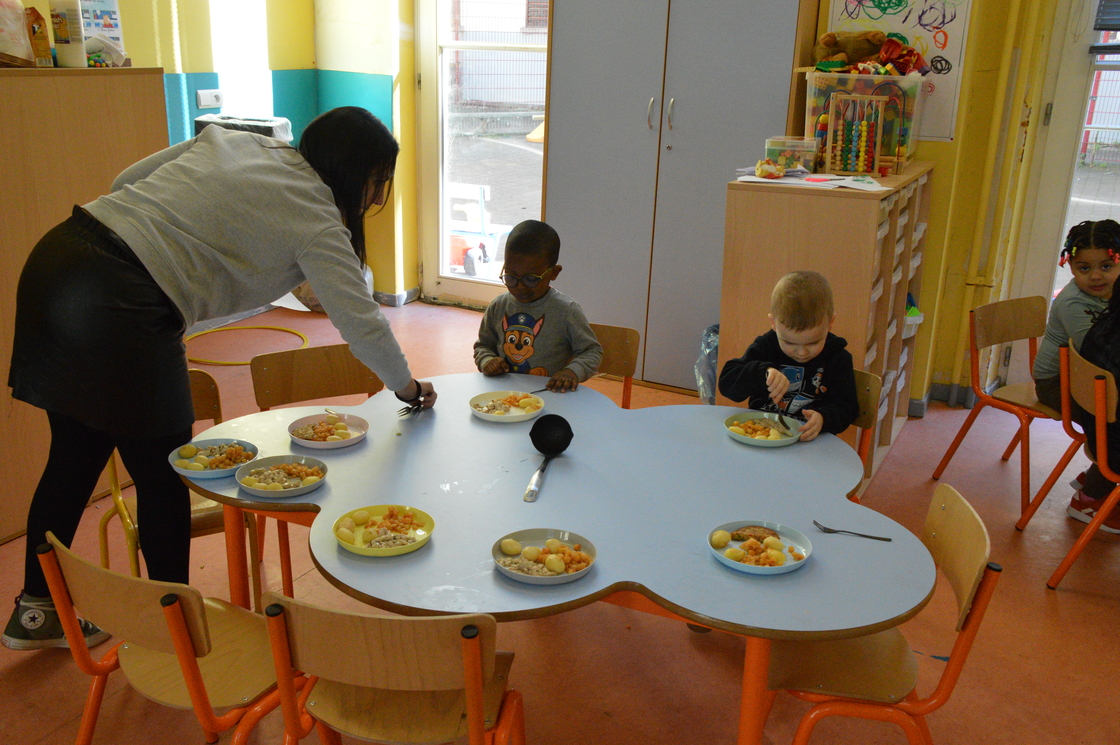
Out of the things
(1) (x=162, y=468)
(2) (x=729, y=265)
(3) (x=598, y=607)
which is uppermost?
(2) (x=729, y=265)

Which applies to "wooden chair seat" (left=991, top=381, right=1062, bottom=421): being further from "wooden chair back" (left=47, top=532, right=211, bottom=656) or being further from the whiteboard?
"wooden chair back" (left=47, top=532, right=211, bottom=656)

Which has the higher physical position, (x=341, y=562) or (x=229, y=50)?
(x=229, y=50)

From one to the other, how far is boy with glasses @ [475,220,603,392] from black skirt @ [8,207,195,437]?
84 centimetres

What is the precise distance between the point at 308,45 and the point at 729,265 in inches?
130

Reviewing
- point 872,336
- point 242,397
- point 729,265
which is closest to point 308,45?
point 242,397

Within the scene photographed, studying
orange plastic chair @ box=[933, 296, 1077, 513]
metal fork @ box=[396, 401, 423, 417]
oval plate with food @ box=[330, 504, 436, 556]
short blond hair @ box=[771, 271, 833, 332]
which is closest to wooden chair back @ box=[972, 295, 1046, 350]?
orange plastic chair @ box=[933, 296, 1077, 513]

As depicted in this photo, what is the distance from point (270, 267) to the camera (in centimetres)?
175

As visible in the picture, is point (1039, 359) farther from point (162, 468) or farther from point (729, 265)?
point (162, 468)

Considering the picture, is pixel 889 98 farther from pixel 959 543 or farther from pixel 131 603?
pixel 131 603

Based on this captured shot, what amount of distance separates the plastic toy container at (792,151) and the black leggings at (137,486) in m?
2.22

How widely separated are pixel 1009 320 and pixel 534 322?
1765 millimetres

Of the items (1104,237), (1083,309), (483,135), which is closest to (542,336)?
(1083,309)

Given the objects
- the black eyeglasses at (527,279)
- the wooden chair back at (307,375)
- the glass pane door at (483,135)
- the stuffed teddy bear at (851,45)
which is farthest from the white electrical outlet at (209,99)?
the stuffed teddy bear at (851,45)

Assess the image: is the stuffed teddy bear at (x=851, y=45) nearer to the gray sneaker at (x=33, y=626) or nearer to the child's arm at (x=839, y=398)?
the child's arm at (x=839, y=398)
